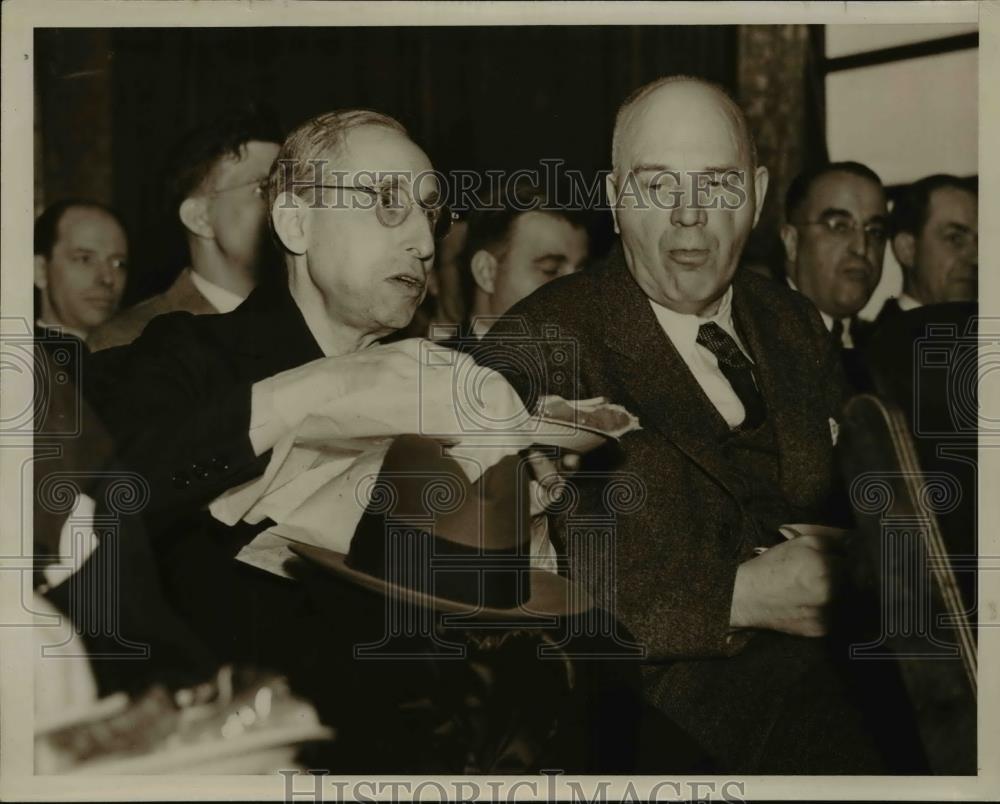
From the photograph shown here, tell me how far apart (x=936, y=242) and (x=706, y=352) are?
72 centimetres

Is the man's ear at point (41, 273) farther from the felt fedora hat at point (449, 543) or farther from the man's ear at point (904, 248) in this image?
the man's ear at point (904, 248)

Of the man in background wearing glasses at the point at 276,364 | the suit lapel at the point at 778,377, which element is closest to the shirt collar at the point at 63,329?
the man in background wearing glasses at the point at 276,364

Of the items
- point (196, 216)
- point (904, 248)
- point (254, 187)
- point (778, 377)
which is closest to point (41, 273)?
point (196, 216)

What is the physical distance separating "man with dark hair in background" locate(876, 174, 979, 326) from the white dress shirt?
44cm

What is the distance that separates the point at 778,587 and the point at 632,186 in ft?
3.70

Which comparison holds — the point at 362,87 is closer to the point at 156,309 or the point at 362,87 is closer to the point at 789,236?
the point at 156,309

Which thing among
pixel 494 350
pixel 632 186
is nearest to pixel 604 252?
pixel 632 186

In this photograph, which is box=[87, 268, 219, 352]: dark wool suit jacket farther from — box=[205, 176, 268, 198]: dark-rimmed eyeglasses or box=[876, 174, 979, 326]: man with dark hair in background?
box=[876, 174, 979, 326]: man with dark hair in background

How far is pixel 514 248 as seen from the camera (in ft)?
10.4

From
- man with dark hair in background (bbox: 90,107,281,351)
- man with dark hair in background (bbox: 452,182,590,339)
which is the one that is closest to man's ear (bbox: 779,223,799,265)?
man with dark hair in background (bbox: 452,182,590,339)

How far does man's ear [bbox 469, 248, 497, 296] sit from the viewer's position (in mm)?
3170

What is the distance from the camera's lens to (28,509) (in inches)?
127

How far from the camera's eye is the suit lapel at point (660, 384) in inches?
121

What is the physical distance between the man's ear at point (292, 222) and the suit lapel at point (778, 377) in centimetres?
117
